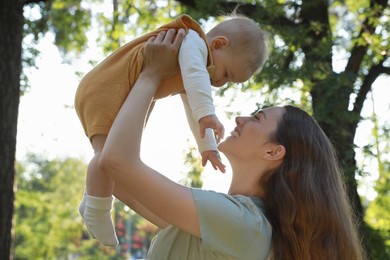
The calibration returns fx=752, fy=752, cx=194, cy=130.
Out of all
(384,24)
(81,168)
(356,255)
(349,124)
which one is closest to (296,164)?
(356,255)

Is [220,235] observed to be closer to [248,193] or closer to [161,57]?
[248,193]

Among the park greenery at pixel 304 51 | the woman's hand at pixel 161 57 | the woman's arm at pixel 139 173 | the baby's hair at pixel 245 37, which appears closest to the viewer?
the woman's arm at pixel 139 173

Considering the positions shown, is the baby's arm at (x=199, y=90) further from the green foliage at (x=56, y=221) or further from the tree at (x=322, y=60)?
the green foliage at (x=56, y=221)

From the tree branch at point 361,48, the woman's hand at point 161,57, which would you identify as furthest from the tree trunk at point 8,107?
the tree branch at point 361,48

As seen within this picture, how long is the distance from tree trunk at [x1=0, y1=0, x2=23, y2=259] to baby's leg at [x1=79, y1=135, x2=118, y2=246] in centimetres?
396

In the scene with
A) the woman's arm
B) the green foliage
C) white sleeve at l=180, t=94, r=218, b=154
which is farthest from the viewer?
the green foliage

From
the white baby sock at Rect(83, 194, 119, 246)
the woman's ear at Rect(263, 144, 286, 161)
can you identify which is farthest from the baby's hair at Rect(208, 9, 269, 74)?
the white baby sock at Rect(83, 194, 119, 246)

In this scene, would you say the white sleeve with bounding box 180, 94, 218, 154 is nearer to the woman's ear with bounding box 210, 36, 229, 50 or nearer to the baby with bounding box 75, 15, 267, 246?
the baby with bounding box 75, 15, 267, 246

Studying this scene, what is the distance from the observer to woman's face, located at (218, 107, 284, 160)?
2898mm

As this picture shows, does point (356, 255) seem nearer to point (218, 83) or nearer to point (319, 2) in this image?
point (218, 83)

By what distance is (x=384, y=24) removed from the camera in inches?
368

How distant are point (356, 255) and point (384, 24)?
6.92 m

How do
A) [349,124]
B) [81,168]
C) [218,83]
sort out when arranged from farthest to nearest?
[81,168]
[349,124]
[218,83]

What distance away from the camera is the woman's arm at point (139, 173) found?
250 centimetres
